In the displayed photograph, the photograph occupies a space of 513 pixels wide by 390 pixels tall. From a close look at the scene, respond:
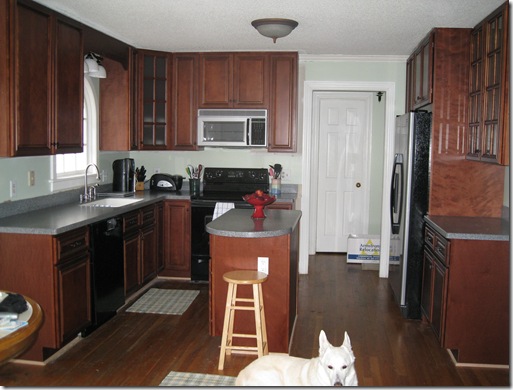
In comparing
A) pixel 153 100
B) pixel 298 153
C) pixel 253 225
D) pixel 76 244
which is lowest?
pixel 76 244

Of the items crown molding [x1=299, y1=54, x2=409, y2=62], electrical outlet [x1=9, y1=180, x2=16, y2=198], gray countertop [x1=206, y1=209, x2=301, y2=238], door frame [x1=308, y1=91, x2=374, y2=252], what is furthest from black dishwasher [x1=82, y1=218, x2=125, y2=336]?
door frame [x1=308, y1=91, x2=374, y2=252]

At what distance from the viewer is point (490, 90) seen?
3.70m

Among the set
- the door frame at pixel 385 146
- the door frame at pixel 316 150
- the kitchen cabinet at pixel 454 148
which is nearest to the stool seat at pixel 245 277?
the kitchen cabinet at pixel 454 148

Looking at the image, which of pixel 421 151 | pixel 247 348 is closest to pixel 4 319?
pixel 247 348

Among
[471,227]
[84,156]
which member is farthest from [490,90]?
[84,156]

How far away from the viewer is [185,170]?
241 inches

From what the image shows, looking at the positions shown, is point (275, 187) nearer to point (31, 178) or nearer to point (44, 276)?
point (31, 178)

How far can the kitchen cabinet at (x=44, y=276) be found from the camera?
11.3ft

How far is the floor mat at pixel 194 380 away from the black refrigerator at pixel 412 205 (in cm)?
181

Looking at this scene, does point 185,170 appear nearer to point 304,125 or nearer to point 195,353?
point 304,125

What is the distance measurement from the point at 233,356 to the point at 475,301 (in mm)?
1608

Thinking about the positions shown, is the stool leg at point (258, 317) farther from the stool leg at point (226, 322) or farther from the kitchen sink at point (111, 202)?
the kitchen sink at point (111, 202)

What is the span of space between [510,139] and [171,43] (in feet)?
10.6

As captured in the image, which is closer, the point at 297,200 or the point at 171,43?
the point at 171,43
